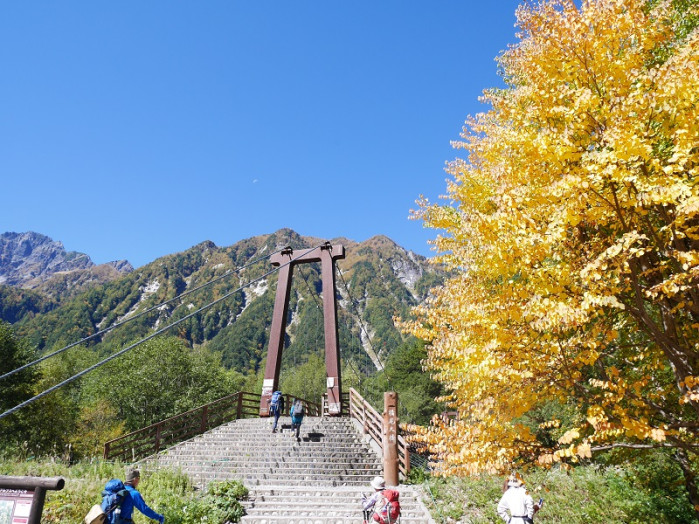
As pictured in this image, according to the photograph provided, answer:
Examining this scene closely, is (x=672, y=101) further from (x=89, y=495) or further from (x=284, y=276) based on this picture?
(x=284, y=276)

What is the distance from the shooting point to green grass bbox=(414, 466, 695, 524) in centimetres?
745

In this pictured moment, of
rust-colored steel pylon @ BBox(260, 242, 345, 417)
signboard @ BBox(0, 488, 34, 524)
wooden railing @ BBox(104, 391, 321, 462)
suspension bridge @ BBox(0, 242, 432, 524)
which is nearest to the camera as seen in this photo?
signboard @ BBox(0, 488, 34, 524)

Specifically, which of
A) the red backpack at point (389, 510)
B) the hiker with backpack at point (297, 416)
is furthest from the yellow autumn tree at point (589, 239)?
the hiker with backpack at point (297, 416)

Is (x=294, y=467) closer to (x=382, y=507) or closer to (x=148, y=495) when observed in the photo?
(x=148, y=495)

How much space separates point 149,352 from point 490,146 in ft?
122

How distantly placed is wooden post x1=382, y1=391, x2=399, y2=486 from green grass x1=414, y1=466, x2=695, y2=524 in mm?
857

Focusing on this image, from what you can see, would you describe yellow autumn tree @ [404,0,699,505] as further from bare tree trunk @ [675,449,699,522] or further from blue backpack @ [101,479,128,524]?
blue backpack @ [101,479,128,524]

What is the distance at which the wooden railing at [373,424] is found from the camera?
38.2 feet

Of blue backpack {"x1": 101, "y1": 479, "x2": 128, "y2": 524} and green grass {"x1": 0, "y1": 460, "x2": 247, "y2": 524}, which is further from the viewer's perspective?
green grass {"x1": 0, "y1": 460, "x2": 247, "y2": 524}

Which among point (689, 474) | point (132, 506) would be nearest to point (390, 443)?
point (689, 474)

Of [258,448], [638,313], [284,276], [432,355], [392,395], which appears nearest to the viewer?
[638,313]

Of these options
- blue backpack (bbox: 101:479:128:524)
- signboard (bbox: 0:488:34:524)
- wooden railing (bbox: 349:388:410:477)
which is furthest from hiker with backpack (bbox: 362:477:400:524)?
wooden railing (bbox: 349:388:410:477)

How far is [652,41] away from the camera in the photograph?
5453 mm

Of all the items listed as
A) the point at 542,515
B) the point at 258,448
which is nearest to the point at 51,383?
the point at 258,448
